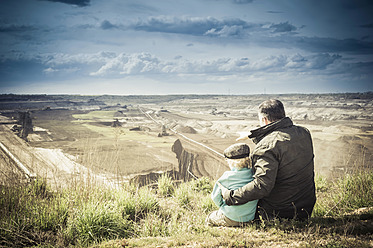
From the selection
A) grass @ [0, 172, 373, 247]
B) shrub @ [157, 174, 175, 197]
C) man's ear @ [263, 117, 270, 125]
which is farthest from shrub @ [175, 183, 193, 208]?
man's ear @ [263, 117, 270, 125]

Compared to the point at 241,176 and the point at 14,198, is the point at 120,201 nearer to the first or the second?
the point at 14,198

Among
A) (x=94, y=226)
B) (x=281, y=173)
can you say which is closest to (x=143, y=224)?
(x=94, y=226)

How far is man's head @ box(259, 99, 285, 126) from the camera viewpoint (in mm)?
3398

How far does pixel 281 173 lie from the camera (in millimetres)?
3367

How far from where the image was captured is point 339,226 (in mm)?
3584

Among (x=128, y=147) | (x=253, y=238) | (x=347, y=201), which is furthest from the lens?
(x=128, y=147)

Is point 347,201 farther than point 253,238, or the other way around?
A: point 347,201

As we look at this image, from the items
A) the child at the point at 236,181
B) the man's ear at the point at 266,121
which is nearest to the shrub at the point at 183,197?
the child at the point at 236,181

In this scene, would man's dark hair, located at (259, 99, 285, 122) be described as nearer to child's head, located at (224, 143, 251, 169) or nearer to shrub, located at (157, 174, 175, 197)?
Result: child's head, located at (224, 143, 251, 169)

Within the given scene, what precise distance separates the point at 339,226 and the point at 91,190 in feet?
13.6

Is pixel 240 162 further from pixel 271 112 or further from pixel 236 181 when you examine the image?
pixel 271 112

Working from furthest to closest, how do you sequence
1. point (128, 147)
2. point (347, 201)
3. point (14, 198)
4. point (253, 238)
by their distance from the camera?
point (128, 147) < point (347, 201) < point (14, 198) < point (253, 238)

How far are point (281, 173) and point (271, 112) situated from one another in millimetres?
785

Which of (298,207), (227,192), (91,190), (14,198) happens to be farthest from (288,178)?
(14,198)
